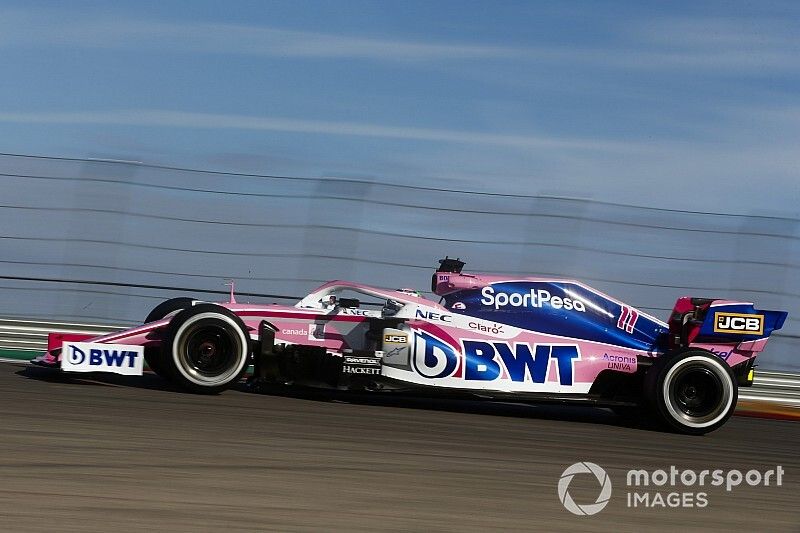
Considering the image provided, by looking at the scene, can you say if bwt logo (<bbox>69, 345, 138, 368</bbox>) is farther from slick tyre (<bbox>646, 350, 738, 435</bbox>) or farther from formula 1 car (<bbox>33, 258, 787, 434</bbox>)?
slick tyre (<bbox>646, 350, 738, 435</bbox>)

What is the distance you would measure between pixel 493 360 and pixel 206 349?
206 cm

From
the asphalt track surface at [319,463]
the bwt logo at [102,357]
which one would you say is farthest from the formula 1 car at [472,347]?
the asphalt track surface at [319,463]

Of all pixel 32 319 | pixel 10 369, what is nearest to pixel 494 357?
pixel 10 369

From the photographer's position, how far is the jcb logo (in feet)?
26.6

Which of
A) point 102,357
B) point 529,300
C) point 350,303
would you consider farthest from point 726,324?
point 102,357

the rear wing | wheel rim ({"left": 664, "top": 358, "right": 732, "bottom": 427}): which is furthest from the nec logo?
the rear wing

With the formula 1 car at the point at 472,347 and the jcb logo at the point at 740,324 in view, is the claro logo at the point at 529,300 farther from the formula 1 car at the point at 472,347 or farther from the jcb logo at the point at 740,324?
the jcb logo at the point at 740,324

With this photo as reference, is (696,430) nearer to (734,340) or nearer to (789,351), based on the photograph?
(734,340)

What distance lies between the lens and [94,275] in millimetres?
10125

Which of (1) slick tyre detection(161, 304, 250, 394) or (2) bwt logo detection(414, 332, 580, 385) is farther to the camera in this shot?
(2) bwt logo detection(414, 332, 580, 385)

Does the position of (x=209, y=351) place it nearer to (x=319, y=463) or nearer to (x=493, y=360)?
(x=493, y=360)

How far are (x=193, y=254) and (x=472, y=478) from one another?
223 inches

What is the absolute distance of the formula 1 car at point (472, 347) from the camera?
7.38 meters

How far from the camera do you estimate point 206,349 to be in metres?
7.38
